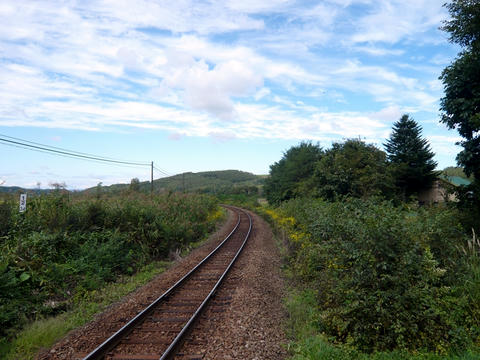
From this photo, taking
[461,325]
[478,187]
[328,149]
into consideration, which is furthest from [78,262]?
[328,149]

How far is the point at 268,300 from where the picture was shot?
8.32 metres

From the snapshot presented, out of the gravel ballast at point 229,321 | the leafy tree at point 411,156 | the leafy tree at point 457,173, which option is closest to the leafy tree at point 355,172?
the leafy tree at point 457,173

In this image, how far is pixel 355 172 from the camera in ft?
57.3

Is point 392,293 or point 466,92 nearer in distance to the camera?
point 392,293

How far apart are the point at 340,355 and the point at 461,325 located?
213 centimetres

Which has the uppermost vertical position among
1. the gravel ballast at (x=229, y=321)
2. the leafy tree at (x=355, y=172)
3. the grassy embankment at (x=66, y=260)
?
the leafy tree at (x=355, y=172)

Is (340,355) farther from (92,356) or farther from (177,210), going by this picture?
(177,210)

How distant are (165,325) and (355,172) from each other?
13701 millimetres

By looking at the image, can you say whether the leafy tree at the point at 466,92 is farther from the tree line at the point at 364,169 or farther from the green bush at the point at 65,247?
the green bush at the point at 65,247

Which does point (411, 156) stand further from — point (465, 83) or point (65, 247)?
point (65, 247)

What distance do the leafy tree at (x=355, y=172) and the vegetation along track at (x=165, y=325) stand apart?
977cm

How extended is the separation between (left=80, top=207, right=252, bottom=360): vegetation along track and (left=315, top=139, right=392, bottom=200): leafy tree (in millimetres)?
9770

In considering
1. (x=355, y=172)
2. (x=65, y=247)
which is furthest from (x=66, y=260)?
(x=355, y=172)

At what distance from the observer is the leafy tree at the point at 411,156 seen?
111 ft
